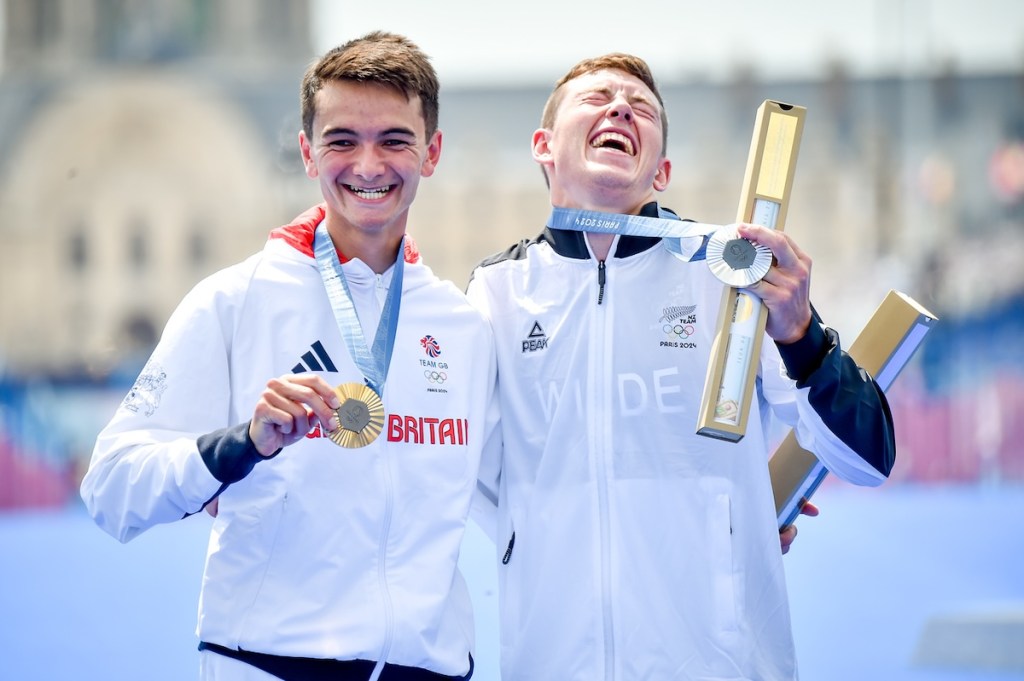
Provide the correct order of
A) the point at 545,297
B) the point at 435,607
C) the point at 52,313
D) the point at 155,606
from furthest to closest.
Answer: the point at 52,313, the point at 155,606, the point at 545,297, the point at 435,607

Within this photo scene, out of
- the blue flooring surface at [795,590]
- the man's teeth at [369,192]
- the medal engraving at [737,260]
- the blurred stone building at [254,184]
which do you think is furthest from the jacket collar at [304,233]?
the blurred stone building at [254,184]

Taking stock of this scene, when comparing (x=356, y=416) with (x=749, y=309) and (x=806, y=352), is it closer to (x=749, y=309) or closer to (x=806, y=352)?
(x=749, y=309)

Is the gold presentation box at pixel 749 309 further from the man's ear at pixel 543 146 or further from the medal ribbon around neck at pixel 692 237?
the man's ear at pixel 543 146

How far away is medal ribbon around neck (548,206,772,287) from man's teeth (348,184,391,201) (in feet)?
1.59

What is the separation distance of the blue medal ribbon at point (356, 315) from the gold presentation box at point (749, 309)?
0.70 meters

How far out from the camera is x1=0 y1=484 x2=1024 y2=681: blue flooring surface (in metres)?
6.22

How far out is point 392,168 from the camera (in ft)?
9.35

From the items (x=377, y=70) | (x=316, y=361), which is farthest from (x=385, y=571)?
(x=377, y=70)

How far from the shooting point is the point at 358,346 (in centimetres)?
278

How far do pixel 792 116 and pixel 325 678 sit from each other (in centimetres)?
154

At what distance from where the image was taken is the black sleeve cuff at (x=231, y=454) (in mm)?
2469

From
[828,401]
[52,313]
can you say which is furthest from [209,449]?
[52,313]

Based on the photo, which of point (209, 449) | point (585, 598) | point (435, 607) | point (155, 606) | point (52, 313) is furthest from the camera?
point (52, 313)

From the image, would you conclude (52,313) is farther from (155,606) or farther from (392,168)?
(392,168)
